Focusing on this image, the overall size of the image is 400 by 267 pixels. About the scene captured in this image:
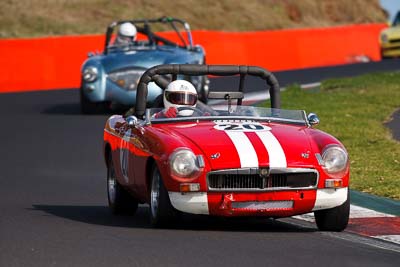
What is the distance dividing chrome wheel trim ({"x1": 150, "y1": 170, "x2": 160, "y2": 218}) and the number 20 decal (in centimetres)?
62

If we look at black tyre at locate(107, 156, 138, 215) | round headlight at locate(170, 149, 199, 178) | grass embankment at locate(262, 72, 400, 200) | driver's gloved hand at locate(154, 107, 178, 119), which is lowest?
grass embankment at locate(262, 72, 400, 200)

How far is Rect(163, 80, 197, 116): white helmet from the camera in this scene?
11.1 metres

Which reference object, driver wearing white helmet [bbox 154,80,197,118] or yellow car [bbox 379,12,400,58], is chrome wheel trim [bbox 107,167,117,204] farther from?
yellow car [bbox 379,12,400,58]

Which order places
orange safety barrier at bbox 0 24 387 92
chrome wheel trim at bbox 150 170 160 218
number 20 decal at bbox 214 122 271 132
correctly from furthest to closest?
orange safety barrier at bbox 0 24 387 92 < number 20 decal at bbox 214 122 271 132 < chrome wheel trim at bbox 150 170 160 218

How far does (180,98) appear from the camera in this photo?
36.6 ft

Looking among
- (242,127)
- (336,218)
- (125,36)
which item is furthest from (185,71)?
(125,36)

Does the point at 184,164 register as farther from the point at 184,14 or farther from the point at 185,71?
the point at 184,14

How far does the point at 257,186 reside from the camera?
9.47 metres

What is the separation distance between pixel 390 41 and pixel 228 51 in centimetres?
769

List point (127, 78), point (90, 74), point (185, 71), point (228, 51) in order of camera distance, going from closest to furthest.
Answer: point (185, 71) < point (127, 78) < point (90, 74) < point (228, 51)

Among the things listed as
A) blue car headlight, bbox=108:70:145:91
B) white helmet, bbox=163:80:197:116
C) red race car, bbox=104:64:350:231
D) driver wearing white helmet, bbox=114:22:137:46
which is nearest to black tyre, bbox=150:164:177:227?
red race car, bbox=104:64:350:231

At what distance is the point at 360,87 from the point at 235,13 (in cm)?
2217

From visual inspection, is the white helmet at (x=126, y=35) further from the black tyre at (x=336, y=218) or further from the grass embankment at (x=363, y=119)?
the black tyre at (x=336, y=218)

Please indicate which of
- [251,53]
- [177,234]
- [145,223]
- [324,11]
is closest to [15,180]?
[145,223]
